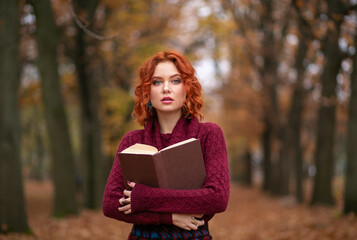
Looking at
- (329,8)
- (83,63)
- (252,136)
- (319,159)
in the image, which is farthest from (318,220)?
(252,136)

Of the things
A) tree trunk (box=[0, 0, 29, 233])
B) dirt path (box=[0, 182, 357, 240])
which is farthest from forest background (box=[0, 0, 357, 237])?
dirt path (box=[0, 182, 357, 240])

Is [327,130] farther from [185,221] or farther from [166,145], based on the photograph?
[185,221]

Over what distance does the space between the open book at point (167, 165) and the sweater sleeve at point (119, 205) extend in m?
0.13

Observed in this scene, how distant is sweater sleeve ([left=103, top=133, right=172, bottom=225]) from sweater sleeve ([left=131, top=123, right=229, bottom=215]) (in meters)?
0.04

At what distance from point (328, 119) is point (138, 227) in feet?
33.3

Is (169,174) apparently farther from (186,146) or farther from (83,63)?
(83,63)

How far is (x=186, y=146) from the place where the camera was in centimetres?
253

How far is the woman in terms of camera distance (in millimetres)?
2506

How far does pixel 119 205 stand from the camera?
8.64ft

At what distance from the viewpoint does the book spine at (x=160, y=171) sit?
2416mm

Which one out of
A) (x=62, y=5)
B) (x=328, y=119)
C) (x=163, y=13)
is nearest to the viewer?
(x=328, y=119)

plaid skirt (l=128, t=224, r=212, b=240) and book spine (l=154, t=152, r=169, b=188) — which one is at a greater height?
book spine (l=154, t=152, r=169, b=188)

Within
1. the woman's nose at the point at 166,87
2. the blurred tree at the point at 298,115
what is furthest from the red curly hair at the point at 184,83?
the blurred tree at the point at 298,115

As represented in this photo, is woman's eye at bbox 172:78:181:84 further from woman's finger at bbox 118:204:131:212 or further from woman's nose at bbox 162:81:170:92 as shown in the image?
woman's finger at bbox 118:204:131:212
